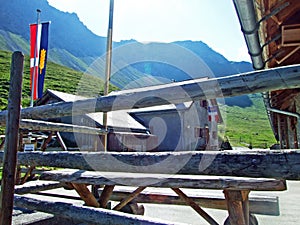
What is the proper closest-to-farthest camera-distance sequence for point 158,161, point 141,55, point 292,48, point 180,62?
point 158,161 → point 292,48 → point 141,55 → point 180,62

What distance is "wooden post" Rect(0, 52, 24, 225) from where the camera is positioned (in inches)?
72.3

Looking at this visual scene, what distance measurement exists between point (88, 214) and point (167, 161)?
3.27 feet

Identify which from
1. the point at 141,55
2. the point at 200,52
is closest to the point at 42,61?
the point at 141,55

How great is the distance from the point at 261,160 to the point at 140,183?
4.75ft

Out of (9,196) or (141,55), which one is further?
(141,55)

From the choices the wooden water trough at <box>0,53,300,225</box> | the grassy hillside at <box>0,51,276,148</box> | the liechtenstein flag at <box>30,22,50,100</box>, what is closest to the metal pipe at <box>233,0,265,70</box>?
the wooden water trough at <box>0,53,300,225</box>

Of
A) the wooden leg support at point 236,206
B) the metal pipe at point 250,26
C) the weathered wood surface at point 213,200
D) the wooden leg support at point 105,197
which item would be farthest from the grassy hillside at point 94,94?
the wooden leg support at point 236,206

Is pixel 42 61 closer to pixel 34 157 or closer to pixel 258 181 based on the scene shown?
pixel 34 157

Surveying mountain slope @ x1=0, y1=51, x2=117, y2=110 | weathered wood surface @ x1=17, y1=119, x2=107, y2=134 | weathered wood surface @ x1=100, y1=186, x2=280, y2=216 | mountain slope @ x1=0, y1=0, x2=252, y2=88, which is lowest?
weathered wood surface @ x1=100, y1=186, x2=280, y2=216

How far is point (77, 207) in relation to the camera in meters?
2.24

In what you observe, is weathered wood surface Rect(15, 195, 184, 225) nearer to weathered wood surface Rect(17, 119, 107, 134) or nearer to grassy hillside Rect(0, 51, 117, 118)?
weathered wood surface Rect(17, 119, 107, 134)

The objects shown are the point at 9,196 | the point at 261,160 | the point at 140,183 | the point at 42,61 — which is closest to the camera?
the point at 261,160

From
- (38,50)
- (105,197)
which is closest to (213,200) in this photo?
(105,197)

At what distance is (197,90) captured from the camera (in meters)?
1.49
